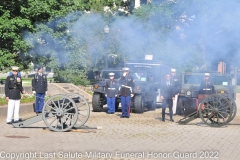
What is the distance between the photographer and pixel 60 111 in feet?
51.0

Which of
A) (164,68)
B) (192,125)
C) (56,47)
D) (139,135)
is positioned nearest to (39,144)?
(139,135)

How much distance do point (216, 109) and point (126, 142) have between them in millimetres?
4341

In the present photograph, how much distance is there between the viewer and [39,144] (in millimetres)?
13102

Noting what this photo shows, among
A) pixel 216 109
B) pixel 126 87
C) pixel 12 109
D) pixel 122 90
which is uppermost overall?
pixel 126 87

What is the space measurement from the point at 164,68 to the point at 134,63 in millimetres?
1451

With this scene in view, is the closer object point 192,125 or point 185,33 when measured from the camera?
point 192,125

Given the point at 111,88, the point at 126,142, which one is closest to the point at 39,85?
the point at 111,88

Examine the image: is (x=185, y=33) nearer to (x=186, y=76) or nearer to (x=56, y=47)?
(x=186, y=76)

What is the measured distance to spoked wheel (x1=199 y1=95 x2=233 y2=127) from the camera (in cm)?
1722

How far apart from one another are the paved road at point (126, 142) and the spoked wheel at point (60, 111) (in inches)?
10.5

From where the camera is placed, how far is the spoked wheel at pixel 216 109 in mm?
17219

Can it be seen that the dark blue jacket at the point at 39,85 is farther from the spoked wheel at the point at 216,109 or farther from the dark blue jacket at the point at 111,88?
the spoked wheel at the point at 216,109

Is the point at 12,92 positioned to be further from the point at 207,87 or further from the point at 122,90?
the point at 207,87

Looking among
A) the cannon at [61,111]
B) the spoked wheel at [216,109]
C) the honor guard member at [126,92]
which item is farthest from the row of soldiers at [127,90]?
the cannon at [61,111]
